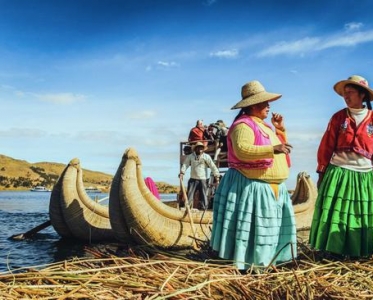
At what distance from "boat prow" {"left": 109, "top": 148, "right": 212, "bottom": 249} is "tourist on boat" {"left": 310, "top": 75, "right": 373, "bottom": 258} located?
160 inches

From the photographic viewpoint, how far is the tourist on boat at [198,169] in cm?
1080

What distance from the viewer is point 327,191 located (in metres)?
5.06

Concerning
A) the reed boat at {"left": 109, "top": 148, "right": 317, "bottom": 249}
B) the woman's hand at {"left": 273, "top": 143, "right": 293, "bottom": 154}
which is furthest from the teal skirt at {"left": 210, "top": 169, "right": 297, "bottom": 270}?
the reed boat at {"left": 109, "top": 148, "right": 317, "bottom": 249}

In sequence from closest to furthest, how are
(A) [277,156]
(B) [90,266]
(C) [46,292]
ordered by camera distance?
(C) [46,292], (B) [90,266], (A) [277,156]

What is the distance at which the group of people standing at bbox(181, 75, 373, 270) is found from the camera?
15.1 feet

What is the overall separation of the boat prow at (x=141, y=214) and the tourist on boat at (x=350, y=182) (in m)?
4.06

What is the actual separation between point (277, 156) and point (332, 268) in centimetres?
115

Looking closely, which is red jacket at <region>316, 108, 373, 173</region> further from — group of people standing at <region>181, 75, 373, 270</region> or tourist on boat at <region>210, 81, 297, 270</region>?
tourist on boat at <region>210, 81, 297, 270</region>

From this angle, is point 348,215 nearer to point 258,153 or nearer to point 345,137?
point 345,137

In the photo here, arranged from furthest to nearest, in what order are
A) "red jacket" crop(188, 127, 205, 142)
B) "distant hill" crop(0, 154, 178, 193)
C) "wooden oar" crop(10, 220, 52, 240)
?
"distant hill" crop(0, 154, 178, 193), "red jacket" crop(188, 127, 205, 142), "wooden oar" crop(10, 220, 52, 240)

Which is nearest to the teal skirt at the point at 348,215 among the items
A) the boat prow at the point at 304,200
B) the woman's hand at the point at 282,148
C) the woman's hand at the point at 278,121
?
the woman's hand at the point at 278,121

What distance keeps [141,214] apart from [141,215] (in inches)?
0.8

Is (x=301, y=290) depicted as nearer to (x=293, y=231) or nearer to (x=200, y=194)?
(x=293, y=231)

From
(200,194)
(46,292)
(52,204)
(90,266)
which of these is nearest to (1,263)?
(52,204)
